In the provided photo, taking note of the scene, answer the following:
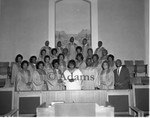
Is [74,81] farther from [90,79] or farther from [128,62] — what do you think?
[128,62]

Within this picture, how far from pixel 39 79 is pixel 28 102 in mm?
1479

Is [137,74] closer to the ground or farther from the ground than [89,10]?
closer to the ground

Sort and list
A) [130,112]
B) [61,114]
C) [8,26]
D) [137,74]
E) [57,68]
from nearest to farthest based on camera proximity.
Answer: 1. [61,114]
2. [130,112]
3. [57,68]
4. [137,74]
5. [8,26]

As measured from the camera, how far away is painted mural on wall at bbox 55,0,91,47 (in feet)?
34.2

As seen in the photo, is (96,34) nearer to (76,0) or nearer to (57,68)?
(76,0)

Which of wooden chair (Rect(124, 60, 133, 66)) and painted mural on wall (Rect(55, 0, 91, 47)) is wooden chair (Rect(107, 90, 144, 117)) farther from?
painted mural on wall (Rect(55, 0, 91, 47))

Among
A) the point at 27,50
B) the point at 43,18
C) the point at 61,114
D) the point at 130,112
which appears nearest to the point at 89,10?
the point at 43,18

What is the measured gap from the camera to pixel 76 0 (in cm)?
1059

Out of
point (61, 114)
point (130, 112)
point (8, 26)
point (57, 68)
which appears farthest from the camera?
point (8, 26)

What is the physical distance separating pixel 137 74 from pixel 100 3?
10.5 feet

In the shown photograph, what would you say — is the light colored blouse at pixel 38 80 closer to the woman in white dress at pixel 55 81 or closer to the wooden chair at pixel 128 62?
the woman in white dress at pixel 55 81

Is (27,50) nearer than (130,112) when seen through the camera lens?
No

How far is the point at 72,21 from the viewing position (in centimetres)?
1052

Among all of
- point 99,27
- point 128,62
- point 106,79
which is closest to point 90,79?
point 106,79
